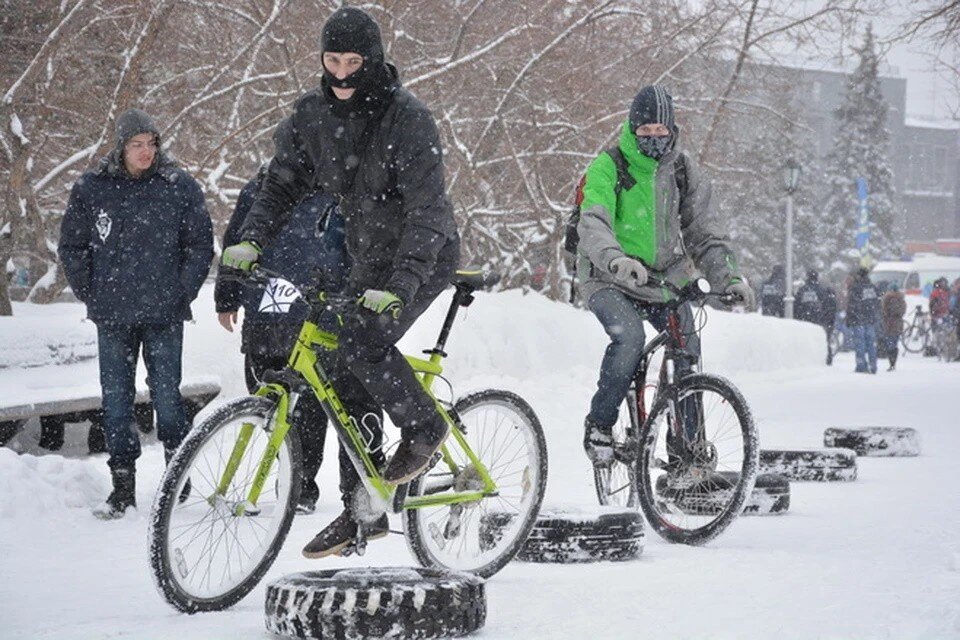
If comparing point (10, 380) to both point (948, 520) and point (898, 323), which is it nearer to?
point (948, 520)

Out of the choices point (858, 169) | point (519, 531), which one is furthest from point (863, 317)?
point (858, 169)

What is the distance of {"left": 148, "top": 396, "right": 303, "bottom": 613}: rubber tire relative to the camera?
4.18 m

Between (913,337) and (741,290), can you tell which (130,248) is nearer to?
(741,290)

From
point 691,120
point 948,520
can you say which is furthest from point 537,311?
point 948,520

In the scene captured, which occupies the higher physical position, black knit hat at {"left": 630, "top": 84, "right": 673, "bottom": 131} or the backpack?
black knit hat at {"left": 630, "top": 84, "right": 673, "bottom": 131}

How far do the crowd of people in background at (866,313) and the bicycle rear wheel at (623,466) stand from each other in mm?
17952

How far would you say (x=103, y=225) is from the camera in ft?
22.7

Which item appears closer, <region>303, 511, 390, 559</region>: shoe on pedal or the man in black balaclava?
the man in black balaclava

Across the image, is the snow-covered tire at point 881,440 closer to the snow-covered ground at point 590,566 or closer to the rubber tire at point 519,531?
the snow-covered ground at point 590,566

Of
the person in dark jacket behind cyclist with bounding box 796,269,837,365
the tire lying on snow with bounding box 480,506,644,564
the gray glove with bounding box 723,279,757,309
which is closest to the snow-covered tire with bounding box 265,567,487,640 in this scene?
the tire lying on snow with bounding box 480,506,644,564

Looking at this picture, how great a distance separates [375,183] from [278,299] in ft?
6.58

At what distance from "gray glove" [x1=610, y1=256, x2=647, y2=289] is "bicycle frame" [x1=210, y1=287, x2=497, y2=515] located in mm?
1000

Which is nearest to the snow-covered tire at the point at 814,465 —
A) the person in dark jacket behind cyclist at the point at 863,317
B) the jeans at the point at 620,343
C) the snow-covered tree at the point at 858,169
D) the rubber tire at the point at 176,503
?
the jeans at the point at 620,343

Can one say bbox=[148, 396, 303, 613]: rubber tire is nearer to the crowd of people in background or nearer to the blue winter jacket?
the blue winter jacket
